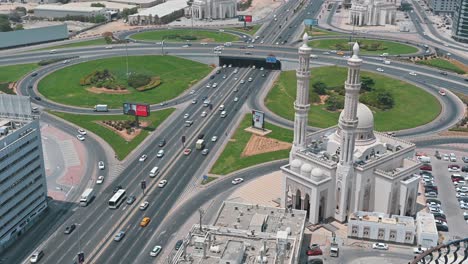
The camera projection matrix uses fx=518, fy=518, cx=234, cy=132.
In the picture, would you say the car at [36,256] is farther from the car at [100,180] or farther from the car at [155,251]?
the car at [100,180]

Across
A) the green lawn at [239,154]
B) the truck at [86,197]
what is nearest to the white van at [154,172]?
the green lawn at [239,154]

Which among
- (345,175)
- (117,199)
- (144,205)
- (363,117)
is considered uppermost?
(363,117)

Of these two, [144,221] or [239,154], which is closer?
[144,221]

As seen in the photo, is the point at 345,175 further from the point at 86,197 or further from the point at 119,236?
the point at 86,197

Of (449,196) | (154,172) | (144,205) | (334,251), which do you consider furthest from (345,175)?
(154,172)

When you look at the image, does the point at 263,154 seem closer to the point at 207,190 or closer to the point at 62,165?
the point at 207,190

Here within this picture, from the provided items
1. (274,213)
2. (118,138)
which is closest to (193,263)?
(274,213)
